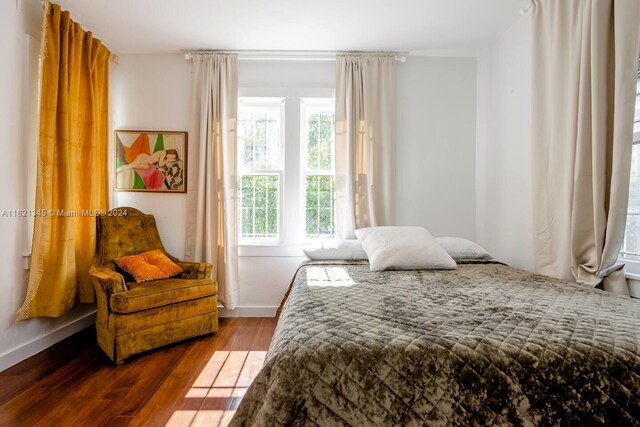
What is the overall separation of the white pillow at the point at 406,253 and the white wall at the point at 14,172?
253 centimetres

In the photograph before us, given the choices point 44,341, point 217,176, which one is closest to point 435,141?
point 217,176

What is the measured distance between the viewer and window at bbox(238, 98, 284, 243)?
344 cm

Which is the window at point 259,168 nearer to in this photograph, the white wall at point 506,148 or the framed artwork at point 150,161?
the framed artwork at point 150,161

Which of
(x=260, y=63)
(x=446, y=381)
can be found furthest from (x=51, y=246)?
(x=446, y=381)

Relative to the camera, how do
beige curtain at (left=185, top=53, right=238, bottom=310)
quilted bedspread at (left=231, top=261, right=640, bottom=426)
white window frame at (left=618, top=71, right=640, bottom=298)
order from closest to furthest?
quilted bedspread at (left=231, top=261, right=640, bottom=426) → white window frame at (left=618, top=71, right=640, bottom=298) → beige curtain at (left=185, top=53, right=238, bottom=310)

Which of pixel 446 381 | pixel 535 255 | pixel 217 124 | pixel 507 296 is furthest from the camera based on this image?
pixel 217 124

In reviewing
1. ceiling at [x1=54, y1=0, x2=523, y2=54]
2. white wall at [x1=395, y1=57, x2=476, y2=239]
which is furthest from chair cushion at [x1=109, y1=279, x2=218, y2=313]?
ceiling at [x1=54, y1=0, x2=523, y2=54]

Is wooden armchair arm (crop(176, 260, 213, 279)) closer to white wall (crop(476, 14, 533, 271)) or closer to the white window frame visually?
white wall (crop(476, 14, 533, 271))

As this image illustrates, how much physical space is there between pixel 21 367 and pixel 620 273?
3768 mm

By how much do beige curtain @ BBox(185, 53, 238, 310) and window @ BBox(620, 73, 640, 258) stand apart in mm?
2977

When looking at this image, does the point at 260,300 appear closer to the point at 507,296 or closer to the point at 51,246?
the point at 51,246

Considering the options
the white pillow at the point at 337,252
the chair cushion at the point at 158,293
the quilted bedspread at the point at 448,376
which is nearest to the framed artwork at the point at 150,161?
the chair cushion at the point at 158,293

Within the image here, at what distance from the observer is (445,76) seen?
3367mm

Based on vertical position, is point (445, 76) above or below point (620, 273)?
above
